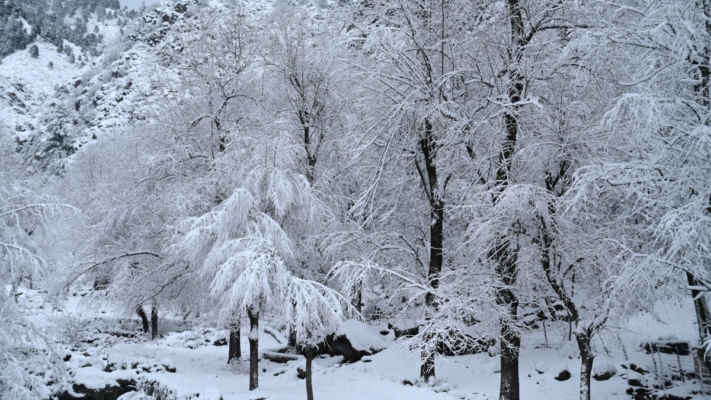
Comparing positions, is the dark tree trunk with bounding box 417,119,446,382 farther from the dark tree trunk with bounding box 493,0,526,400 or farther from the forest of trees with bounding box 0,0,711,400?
the dark tree trunk with bounding box 493,0,526,400

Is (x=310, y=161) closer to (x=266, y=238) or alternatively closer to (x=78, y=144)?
(x=266, y=238)

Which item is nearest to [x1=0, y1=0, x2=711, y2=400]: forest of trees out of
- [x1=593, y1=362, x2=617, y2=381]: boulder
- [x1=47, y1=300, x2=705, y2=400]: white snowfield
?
[x1=47, y1=300, x2=705, y2=400]: white snowfield

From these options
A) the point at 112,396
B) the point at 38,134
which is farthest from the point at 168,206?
the point at 38,134

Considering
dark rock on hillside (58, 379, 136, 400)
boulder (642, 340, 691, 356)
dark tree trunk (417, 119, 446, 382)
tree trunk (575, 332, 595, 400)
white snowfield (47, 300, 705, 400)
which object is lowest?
dark rock on hillside (58, 379, 136, 400)

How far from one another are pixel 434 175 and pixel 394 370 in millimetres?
5707

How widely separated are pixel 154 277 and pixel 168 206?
8.39 ft

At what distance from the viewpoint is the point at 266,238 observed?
33.3ft

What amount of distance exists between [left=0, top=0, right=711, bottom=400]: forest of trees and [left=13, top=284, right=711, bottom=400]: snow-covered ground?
109 centimetres

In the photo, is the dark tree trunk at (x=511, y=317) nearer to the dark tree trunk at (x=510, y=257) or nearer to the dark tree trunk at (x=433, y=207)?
the dark tree trunk at (x=510, y=257)

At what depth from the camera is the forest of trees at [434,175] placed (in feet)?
22.4

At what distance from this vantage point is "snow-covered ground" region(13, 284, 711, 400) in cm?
1017

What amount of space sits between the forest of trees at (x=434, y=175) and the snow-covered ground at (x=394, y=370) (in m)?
1.09

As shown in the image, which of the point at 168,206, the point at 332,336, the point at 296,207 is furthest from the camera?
the point at 332,336

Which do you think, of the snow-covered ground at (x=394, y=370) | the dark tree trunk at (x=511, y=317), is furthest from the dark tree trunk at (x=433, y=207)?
the dark tree trunk at (x=511, y=317)
